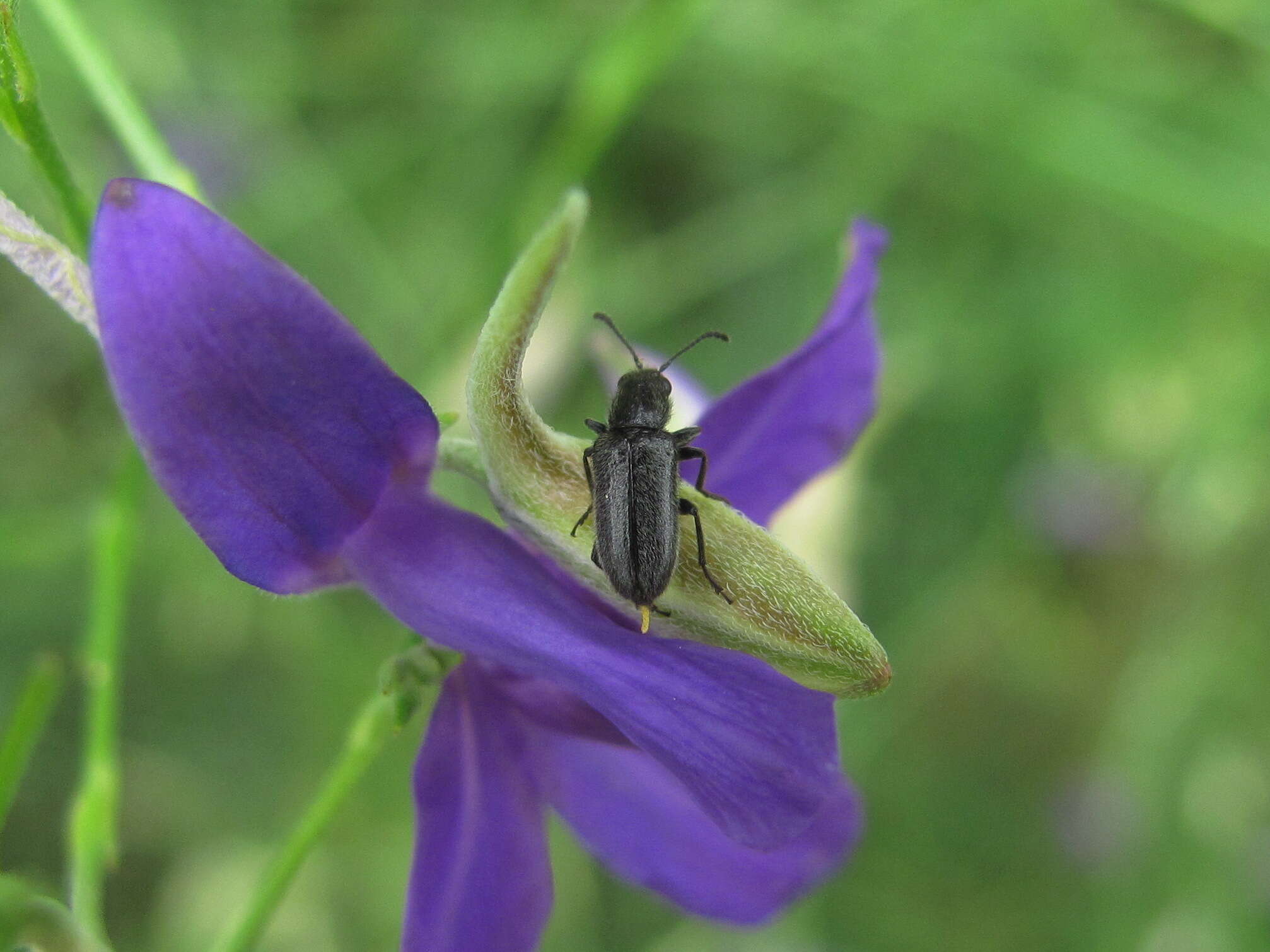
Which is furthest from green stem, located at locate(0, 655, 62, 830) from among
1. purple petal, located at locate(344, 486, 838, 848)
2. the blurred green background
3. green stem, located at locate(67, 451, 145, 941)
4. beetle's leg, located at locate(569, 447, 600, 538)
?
the blurred green background

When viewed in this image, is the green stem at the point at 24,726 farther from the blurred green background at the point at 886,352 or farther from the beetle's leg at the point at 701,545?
the blurred green background at the point at 886,352

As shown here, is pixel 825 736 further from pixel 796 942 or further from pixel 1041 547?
pixel 1041 547

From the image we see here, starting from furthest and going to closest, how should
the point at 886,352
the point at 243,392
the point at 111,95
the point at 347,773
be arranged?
the point at 886,352
the point at 111,95
the point at 347,773
the point at 243,392

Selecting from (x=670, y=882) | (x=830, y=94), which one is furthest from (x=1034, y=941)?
(x=670, y=882)

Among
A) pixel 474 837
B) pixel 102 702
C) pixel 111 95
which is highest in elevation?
pixel 111 95

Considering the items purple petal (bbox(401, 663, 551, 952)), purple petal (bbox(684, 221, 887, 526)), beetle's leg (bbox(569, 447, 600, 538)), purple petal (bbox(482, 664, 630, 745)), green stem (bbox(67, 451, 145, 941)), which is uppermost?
purple petal (bbox(684, 221, 887, 526))

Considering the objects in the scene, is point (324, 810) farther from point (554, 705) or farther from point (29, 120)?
point (29, 120)

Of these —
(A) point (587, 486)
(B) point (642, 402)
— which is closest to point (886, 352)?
(B) point (642, 402)

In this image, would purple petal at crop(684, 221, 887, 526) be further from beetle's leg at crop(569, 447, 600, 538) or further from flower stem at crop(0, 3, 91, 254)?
flower stem at crop(0, 3, 91, 254)
